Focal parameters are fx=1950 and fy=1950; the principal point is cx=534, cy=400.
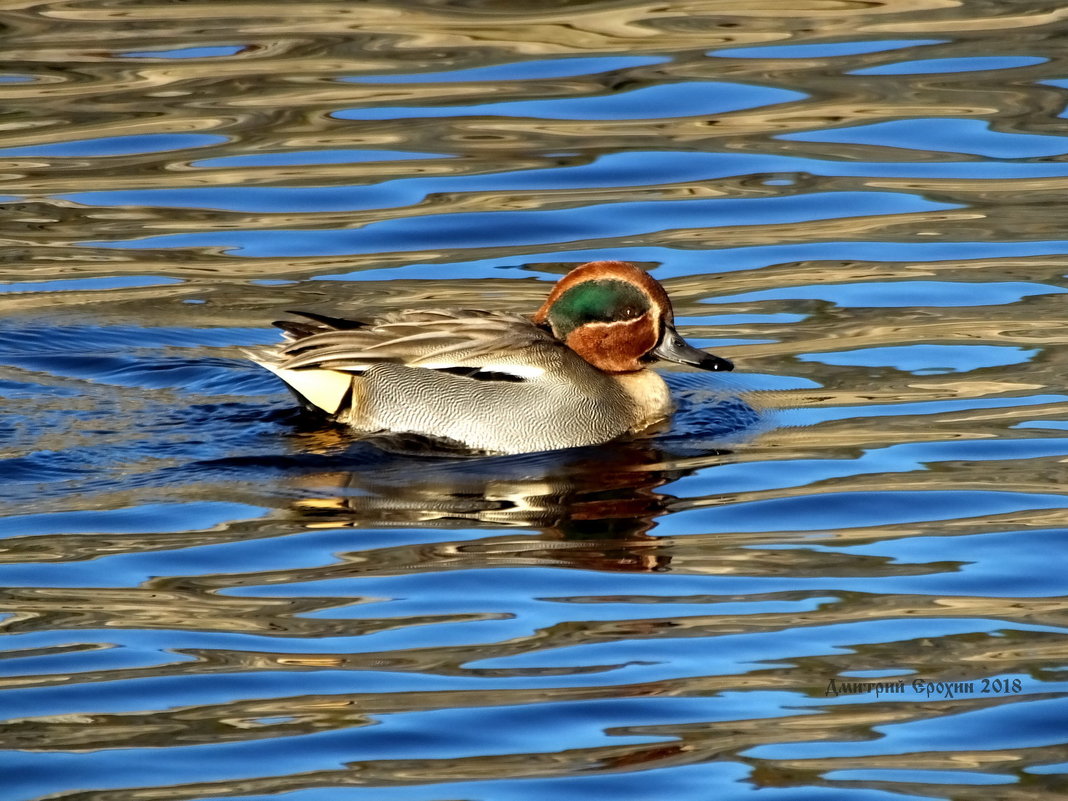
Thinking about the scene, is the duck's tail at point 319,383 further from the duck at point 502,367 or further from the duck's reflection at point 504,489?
the duck's reflection at point 504,489

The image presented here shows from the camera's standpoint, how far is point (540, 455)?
8.50 metres

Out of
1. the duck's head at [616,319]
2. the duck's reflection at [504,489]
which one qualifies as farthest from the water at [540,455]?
the duck's head at [616,319]

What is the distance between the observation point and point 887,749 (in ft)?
17.1

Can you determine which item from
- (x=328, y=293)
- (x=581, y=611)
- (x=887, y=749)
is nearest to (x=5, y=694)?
(x=581, y=611)

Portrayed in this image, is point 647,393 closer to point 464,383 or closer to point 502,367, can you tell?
point 502,367

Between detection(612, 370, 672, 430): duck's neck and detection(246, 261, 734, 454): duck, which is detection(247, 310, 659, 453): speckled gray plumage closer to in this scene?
detection(246, 261, 734, 454): duck

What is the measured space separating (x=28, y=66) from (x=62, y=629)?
948cm

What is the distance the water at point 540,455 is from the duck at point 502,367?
0.73 feet

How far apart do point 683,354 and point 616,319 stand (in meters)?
0.35

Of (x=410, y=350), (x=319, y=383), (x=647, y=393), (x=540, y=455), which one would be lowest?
(x=540, y=455)

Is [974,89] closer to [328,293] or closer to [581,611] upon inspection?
[328,293]

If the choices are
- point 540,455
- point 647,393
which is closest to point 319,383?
point 540,455

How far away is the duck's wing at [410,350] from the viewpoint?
28.5 feet

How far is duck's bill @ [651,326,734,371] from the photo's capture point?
893cm
